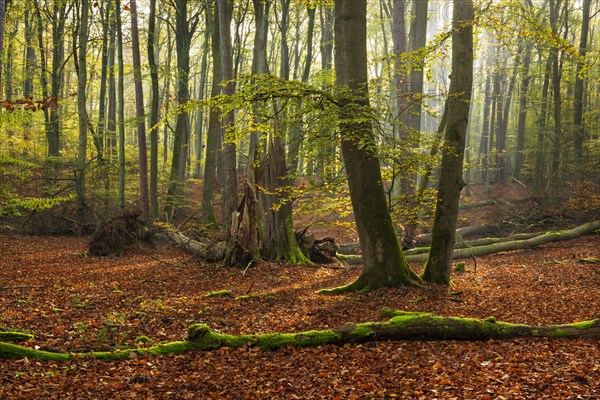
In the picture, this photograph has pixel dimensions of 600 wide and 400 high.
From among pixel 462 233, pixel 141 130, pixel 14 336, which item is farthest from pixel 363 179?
pixel 141 130

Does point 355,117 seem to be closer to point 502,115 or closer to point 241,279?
point 241,279

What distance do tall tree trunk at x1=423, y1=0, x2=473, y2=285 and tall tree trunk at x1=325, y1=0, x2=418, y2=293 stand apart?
0.68 m

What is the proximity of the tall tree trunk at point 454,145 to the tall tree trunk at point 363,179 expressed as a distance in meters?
0.68

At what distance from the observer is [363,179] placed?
335 inches

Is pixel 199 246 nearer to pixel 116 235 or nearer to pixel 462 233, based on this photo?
pixel 116 235

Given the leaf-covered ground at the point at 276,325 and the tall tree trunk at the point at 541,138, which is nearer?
the leaf-covered ground at the point at 276,325

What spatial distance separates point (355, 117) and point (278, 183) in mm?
4426

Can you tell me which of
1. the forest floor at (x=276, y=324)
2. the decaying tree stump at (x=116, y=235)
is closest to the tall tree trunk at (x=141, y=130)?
the decaying tree stump at (x=116, y=235)

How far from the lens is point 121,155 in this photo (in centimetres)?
1650

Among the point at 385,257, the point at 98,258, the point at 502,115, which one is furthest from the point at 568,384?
the point at 502,115

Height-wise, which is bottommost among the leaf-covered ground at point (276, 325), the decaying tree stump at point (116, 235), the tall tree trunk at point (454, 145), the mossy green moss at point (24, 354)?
the leaf-covered ground at point (276, 325)

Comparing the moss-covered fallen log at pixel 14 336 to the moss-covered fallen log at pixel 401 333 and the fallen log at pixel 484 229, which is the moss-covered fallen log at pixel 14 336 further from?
the fallen log at pixel 484 229

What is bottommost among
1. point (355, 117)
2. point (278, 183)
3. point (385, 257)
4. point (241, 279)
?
point (241, 279)

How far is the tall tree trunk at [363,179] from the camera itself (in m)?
8.22
